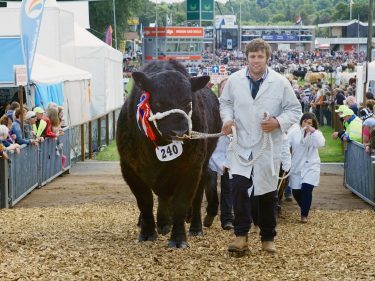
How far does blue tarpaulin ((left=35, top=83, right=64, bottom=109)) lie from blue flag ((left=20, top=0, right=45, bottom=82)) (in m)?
2.47

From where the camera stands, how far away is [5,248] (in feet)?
30.3

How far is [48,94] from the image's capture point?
23.4 m

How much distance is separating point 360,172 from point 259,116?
9.44 meters

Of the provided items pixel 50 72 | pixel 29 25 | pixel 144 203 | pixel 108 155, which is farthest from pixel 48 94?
pixel 144 203

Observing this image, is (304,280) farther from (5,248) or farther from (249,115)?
(5,248)

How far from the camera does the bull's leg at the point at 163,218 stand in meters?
10.5

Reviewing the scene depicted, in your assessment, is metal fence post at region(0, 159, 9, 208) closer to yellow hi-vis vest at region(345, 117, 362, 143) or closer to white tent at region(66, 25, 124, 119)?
yellow hi-vis vest at region(345, 117, 362, 143)

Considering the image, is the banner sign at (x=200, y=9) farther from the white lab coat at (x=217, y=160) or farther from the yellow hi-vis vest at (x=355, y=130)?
the white lab coat at (x=217, y=160)

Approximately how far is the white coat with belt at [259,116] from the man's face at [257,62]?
0.33 feet

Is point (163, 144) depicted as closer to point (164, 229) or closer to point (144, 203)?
point (144, 203)

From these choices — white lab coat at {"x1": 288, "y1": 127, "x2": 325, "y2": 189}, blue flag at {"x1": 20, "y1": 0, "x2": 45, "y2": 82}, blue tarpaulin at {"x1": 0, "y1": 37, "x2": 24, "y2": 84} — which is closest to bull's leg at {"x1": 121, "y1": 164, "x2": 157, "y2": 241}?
white lab coat at {"x1": 288, "y1": 127, "x2": 325, "y2": 189}

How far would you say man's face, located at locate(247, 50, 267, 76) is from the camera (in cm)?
872

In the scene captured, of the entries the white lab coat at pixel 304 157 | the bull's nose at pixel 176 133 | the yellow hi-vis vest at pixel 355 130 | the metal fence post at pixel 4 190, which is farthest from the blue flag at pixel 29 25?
the bull's nose at pixel 176 133

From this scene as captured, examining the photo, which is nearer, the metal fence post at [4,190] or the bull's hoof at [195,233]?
the bull's hoof at [195,233]
